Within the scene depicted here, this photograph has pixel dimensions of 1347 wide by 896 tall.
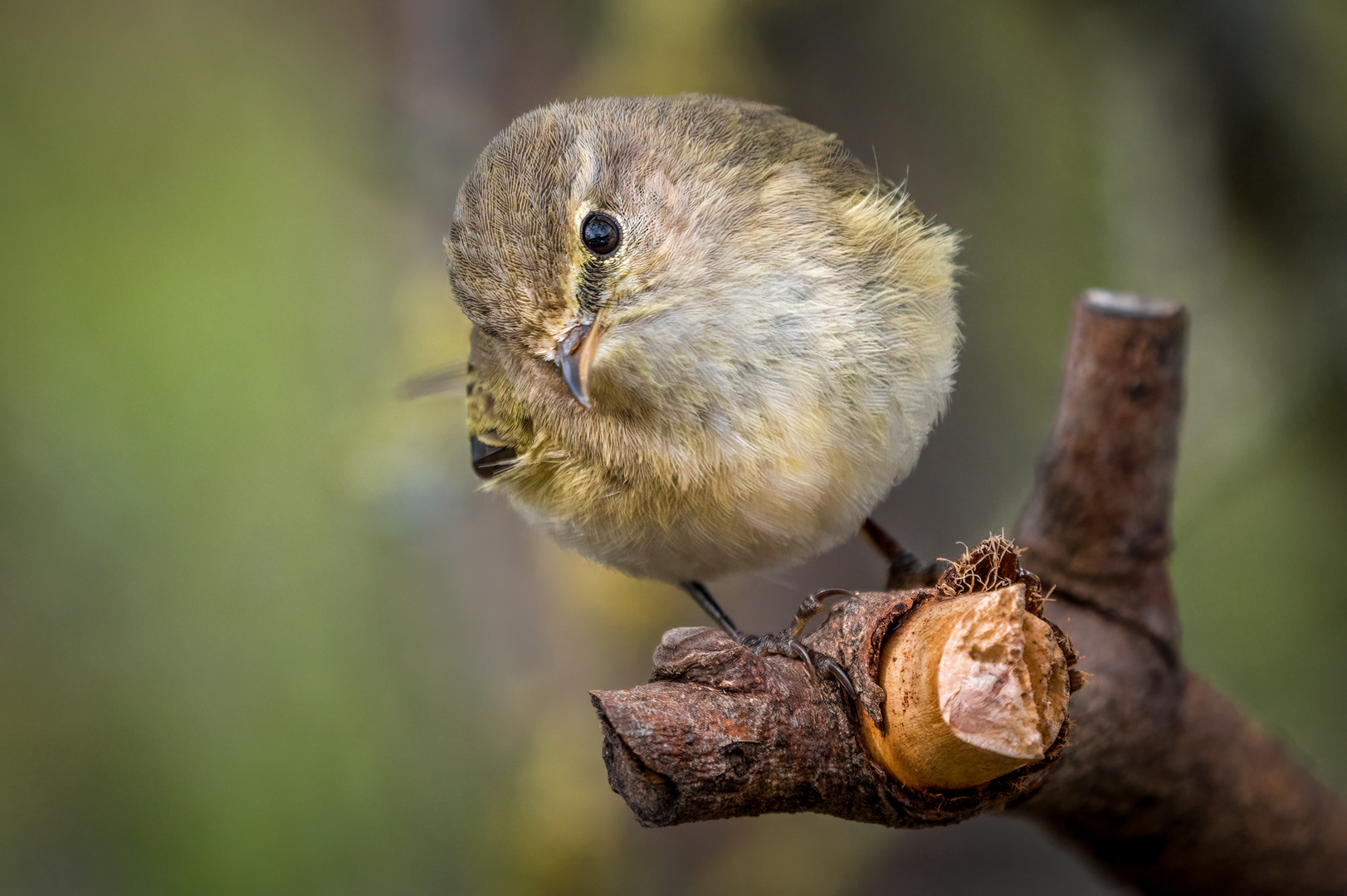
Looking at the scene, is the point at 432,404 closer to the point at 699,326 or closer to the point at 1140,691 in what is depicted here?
the point at 699,326

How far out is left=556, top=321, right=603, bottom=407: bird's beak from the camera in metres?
1.21

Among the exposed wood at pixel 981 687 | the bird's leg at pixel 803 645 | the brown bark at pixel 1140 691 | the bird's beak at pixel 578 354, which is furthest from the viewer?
the brown bark at pixel 1140 691

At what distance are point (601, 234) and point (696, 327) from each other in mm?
174

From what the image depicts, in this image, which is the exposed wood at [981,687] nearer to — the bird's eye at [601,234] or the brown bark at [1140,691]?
the brown bark at [1140,691]

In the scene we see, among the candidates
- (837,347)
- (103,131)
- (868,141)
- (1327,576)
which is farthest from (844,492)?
(103,131)

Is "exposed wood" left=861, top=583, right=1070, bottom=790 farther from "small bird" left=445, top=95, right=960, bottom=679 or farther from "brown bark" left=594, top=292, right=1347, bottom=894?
"brown bark" left=594, top=292, right=1347, bottom=894

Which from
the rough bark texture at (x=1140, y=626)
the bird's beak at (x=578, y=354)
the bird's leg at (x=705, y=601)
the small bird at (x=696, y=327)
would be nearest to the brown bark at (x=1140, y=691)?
the rough bark texture at (x=1140, y=626)

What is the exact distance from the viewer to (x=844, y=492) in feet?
4.68

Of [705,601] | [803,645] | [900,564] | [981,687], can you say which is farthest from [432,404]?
[981,687]

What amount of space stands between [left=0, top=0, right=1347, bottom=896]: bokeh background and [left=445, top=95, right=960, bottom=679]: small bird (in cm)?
90

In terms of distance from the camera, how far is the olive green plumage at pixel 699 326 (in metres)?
1.30

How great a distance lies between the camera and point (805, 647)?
106 cm

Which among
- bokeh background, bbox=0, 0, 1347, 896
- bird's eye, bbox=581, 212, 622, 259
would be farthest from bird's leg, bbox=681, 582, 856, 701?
bokeh background, bbox=0, 0, 1347, 896

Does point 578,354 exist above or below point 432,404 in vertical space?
above
